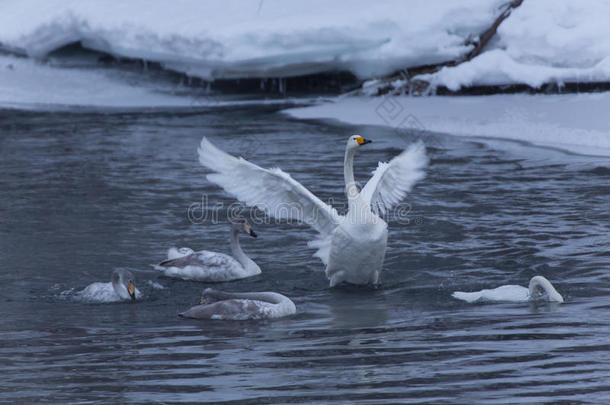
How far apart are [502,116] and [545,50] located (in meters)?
1.57

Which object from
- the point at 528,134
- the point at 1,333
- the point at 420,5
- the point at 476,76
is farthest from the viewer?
the point at 420,5

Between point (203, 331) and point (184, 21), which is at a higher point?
point (184, 21)

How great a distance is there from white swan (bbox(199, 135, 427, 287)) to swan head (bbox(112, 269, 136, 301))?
143 centimetres

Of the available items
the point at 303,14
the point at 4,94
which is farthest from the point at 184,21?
the point at 4,94

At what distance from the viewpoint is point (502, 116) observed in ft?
58.4

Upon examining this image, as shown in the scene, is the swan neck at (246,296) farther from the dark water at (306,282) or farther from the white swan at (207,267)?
the white swan at (207,267)

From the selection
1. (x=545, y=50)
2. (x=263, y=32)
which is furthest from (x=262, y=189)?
(x=263, y=32)

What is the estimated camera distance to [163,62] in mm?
23422

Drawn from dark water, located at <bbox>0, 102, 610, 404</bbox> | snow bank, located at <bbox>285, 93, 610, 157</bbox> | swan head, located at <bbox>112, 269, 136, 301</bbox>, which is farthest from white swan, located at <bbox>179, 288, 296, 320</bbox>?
snow bank, located at <bbox>285, 93, 610, 157</bbox>

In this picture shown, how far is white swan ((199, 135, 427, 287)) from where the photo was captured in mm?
9391

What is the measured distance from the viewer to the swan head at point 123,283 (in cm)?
884

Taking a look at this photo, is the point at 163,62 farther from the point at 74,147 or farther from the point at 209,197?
the point at 209,197

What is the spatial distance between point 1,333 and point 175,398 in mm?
2448

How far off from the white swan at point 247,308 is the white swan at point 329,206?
4.19ft
